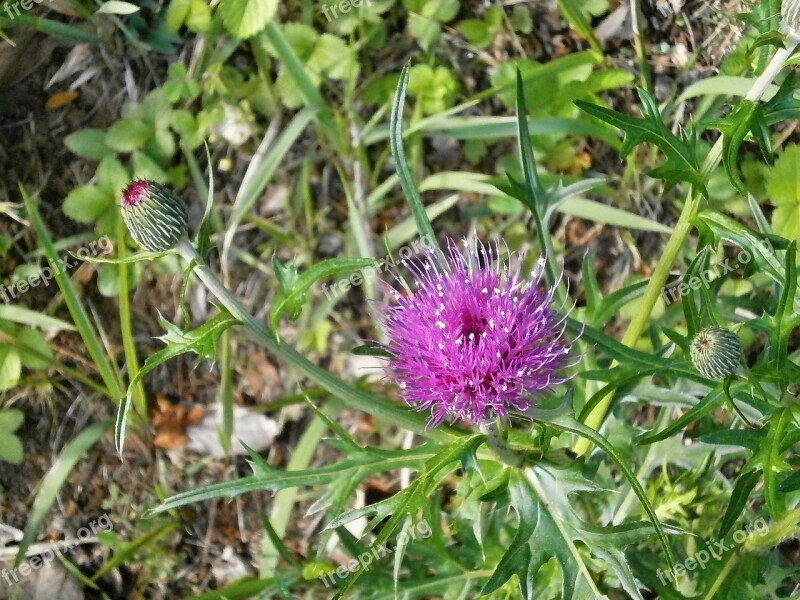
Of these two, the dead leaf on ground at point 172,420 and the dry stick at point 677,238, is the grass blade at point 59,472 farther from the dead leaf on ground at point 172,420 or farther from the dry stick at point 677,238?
the dry stick at point 677,238

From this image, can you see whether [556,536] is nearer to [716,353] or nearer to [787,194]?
[716,353]

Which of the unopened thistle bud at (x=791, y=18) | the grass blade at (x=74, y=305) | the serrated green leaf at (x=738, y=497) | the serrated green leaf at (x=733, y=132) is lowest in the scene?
the serrated green leaf at (x=738, y=497)

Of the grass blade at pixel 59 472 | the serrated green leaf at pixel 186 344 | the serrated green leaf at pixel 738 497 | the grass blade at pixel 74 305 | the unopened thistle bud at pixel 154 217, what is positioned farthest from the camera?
the grass blade at pixel 59 472

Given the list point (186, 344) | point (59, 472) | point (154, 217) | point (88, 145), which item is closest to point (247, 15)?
point (88, 145)

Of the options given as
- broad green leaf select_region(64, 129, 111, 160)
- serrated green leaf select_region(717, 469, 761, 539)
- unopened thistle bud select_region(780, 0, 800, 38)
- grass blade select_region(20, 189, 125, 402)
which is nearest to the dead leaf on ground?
grass blade select_region(20, 189, 125, 402)

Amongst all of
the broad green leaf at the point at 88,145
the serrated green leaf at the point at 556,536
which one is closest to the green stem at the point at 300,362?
the serrated green leaf at the point at 556,536

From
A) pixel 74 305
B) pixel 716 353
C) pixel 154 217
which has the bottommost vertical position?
pixel 74 305

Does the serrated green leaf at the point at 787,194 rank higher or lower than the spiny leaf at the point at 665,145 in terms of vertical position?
lower
